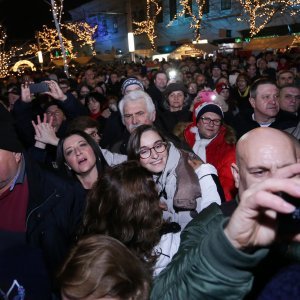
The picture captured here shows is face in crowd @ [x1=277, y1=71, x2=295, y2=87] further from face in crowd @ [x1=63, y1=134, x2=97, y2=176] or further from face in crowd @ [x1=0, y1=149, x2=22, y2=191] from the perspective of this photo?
face in crowd @ [x1=0, y1=149, x2=22, y2=191]

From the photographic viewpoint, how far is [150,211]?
7.66ft

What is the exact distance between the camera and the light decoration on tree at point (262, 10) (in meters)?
29.6

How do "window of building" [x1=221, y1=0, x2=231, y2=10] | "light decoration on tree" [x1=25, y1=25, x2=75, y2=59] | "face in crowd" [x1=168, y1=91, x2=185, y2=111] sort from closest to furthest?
"face in crowd" [x1=168, y1=91, x2=185, y2=111] < "window of building" [x1=221, y1=0, x2=231, y2=10] < "light decoration on tree" [x1=25, y1=25, x2=75, y2=59]

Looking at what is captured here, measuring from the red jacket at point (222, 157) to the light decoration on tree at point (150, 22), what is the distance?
117 ft

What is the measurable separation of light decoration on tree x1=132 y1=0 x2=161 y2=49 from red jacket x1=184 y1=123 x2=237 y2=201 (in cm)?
3555

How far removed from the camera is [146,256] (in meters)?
2.18

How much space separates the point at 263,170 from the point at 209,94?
3.41m

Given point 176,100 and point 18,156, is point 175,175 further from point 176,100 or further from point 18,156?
point 176,100

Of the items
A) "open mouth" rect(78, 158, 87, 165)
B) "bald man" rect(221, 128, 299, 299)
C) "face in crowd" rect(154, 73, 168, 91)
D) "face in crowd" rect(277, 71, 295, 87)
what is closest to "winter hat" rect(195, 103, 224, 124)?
"open mouth" rect(78, 158, 87, 165)

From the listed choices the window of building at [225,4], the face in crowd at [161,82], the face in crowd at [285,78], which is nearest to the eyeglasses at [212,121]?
the face in crowd at [285,78]

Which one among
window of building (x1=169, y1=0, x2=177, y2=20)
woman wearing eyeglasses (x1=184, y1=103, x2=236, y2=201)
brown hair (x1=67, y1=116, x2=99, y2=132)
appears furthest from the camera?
window of building (x1=169, y1=0, x2=177, y2=20)

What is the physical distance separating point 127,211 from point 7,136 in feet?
2.98

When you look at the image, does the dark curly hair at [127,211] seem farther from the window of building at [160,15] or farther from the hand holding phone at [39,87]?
the window of building at [160,15]

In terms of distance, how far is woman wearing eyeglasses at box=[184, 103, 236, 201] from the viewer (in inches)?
145
